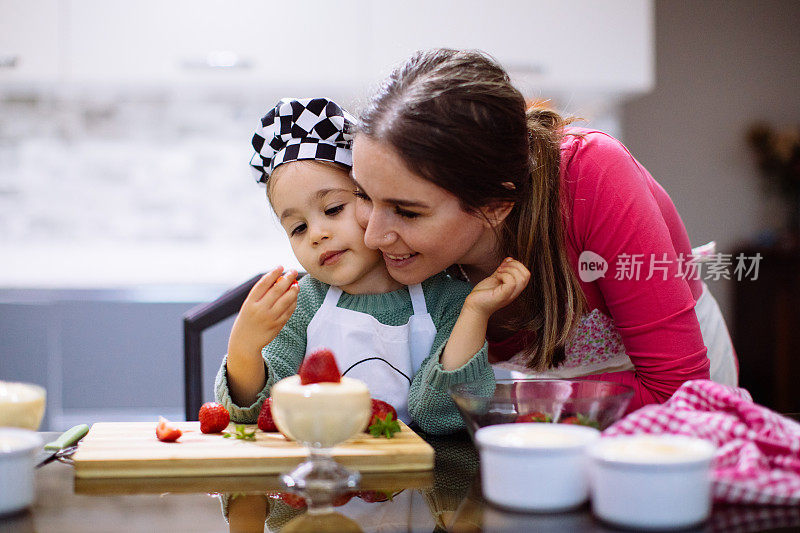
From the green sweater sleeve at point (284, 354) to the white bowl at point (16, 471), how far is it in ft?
1.23

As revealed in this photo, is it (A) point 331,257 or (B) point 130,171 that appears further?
(B) point 130,171

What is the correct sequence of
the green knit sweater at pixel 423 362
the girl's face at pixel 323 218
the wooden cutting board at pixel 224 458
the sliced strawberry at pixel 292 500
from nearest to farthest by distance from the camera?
the sliced strawberry at pixel 292 500 < the wooden cutting board at pixel 224 458 < the green knit sweater at pixel 423 362 < the girl's face at pixel 323 218

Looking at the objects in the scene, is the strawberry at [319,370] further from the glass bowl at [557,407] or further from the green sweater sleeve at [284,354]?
the green sweater sleeve at [284,354]

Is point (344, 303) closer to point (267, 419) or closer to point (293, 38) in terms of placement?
point (267, 419)

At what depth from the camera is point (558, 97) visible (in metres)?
3.25

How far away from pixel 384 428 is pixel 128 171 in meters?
2.61

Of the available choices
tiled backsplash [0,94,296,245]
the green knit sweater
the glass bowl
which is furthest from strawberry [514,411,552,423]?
tiled backsplash [0,94,296,245]

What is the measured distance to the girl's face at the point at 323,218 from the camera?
3.97 feet

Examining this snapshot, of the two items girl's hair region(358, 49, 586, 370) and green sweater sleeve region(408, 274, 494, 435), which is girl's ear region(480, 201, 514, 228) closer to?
girl's hair region(358, 49, 586, 370)

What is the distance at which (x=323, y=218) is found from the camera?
1219mm

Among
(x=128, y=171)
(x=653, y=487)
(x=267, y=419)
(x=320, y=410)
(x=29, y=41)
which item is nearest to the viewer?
(x=653, y=487)

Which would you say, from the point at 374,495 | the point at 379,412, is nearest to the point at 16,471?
the point at 374,495

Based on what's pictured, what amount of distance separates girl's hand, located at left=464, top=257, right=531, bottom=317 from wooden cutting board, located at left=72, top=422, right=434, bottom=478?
0.24m

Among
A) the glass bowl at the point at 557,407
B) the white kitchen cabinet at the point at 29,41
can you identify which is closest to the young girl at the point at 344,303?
the glass bowl at the point at 557,407
